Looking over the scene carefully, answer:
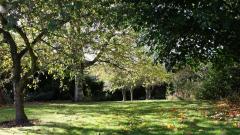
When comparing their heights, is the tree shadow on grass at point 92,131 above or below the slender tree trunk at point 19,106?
below

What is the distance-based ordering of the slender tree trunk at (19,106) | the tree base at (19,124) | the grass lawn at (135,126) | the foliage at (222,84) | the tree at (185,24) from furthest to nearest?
the foliage at (222,84) → the slender tree trunk at (19,106) → the tree base at (19,124) → the grass lawn at (135,126) → the tree at (185,24)

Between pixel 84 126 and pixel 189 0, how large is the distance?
6789 mm

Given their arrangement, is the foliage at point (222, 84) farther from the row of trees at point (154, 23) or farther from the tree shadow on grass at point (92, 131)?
the row of trees at point (154, 23)

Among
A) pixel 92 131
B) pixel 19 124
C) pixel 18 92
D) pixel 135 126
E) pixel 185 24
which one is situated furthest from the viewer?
pixel 18 92

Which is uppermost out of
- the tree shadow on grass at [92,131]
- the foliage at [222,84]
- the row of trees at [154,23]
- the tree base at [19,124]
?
the row of trees at [154,23]

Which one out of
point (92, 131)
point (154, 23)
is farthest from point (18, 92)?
point (154, 23)

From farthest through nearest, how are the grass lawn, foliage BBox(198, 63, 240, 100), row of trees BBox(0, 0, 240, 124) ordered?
foliage BBox(198, 63, 240, 100), the grass lawn, row of trees BBox(0, 0, 240, 124)

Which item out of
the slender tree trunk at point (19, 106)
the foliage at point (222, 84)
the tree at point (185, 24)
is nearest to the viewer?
the tree at point (185, 24)

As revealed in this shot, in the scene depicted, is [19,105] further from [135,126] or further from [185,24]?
[185,24]

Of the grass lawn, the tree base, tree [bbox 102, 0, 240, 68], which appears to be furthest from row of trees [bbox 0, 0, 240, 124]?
the tree base

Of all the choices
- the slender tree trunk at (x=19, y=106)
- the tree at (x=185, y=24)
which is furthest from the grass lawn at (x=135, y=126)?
the tree at (x=185, y=24)

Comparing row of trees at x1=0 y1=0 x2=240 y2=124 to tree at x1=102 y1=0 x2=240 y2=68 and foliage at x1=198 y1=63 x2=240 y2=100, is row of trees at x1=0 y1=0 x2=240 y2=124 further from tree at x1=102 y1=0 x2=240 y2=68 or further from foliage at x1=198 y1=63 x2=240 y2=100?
foliage at x1=198 y1=63 x2=240 y2=100

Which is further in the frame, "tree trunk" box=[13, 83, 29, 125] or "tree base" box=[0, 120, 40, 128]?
"tree trunk" box=[13, 83, 29, 125]

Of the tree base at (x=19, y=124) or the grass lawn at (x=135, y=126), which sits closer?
the grass lawn at (x=135, y=126)
